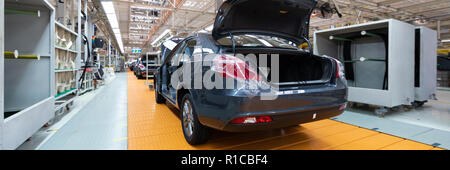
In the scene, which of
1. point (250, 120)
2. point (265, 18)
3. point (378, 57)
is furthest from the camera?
point (378, 57)

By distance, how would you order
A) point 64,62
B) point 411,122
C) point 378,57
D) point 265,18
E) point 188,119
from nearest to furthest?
1. point 188,119
2. point 265,18
3. point 411,122
4. point 64,62
5. point 378,57

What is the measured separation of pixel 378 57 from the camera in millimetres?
3963

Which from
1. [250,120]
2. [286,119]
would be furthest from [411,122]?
[250,120]

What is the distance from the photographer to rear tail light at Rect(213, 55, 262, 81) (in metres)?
1.53

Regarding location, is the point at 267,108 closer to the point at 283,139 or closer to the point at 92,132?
the point at 283,139

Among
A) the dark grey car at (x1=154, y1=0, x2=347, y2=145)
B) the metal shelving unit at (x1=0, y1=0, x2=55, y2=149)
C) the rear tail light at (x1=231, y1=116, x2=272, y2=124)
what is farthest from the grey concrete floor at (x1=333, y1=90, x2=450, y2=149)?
the metal shelving unit at (x1=0, y1=0, x2=55, y2=149)

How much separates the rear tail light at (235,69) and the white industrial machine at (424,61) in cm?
363

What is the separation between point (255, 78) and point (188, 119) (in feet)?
2.91

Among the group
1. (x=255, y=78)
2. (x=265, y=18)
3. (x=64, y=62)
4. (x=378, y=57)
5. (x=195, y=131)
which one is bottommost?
(x=195, y=131)

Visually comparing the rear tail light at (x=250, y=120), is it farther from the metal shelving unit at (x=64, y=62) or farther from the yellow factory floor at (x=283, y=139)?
the metal shelving unit at (x=64, y=62)

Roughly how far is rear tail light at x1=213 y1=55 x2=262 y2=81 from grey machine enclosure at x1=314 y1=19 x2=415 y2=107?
109 inches
